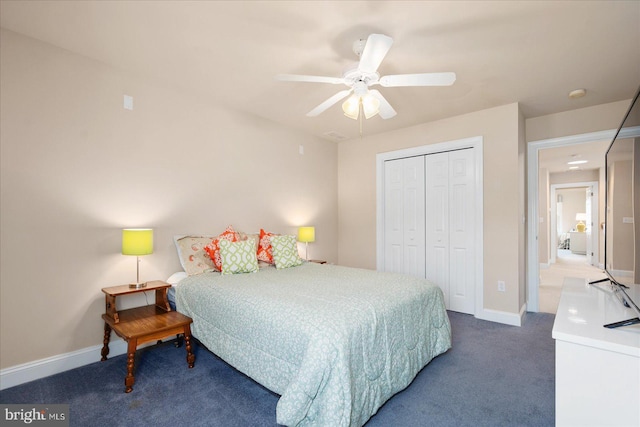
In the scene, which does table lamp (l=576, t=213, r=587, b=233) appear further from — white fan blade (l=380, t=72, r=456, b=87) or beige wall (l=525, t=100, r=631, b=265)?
white fan blade (l=380, t=72, r=456, b=87)

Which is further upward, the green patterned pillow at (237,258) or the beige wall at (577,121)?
the beige wall at (577,121)

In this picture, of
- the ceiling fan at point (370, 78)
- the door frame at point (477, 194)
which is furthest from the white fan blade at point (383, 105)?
the door frame at point (477, 194)

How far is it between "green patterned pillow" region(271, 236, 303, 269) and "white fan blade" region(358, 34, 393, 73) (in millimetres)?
2068

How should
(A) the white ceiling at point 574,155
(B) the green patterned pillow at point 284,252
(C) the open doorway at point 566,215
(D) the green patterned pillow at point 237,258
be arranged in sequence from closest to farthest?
(D) the green patterned pillow at point 237,258 → (B) the green patterned pillow at point 284,252 → (A) the white ceiling at point 574,155 → (C) the open doorway at point 566,215

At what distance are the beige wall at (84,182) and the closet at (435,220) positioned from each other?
242 centimetres

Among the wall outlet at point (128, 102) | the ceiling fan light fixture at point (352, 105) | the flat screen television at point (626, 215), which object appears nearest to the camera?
the flat screen television at point (626, 215)

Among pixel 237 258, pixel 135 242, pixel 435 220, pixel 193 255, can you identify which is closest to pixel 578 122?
pixel 435 220

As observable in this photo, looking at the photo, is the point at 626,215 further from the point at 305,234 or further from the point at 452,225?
the point at 305,234

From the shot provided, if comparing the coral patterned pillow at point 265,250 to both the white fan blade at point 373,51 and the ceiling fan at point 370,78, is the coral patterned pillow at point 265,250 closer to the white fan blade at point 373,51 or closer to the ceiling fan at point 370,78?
the ceiling fan at point 370,78

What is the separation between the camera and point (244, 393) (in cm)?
204

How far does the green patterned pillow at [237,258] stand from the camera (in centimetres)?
286

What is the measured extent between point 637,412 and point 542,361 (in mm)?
1757

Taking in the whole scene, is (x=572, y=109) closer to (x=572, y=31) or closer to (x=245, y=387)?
(x=572, y=31)

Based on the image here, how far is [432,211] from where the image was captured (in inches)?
159
